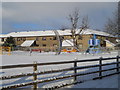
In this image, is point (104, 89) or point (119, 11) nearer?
point (104, 89)

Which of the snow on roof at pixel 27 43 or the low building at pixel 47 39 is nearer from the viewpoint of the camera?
the low building at pixel 47 39

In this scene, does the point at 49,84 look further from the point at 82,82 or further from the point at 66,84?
the point at 82,82

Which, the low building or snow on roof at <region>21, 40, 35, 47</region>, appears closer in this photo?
the low building

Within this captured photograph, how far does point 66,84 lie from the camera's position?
23.8 feet

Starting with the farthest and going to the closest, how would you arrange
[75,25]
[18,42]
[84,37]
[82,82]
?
[18,42]
[84,37]
[75,25]
[82,82]

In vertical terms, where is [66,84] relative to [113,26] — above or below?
below

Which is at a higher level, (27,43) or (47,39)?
(47,39)

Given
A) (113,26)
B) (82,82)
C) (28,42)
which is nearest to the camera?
(82,82)

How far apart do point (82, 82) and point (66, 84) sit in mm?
931

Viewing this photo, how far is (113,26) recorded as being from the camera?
90.6 feet

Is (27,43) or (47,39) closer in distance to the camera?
(27,43)

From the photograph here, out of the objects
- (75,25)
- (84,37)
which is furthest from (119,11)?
(84,37)

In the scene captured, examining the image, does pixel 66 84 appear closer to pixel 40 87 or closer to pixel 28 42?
pixel 40 87

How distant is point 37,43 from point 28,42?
4.10m
